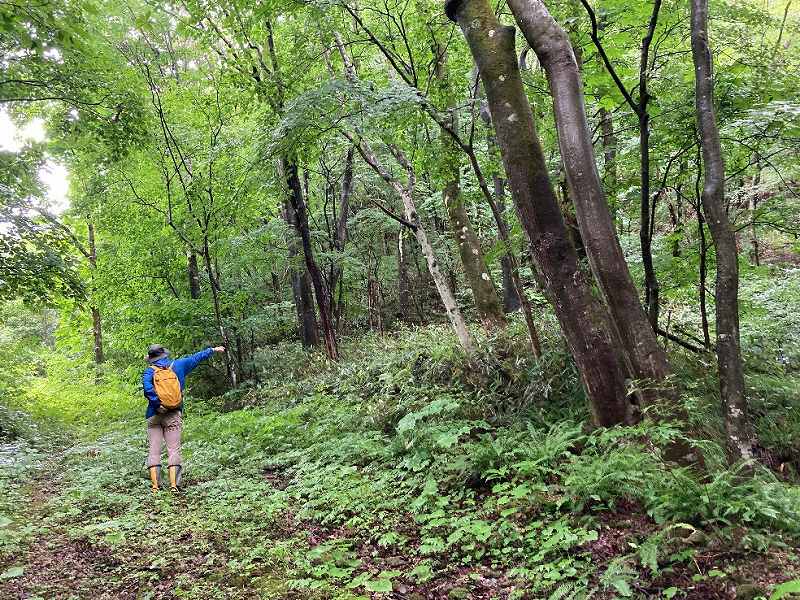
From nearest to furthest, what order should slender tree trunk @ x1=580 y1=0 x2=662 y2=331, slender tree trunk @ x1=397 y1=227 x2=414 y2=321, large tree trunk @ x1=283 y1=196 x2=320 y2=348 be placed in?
slender tree trunk @ x1=580 y1=0 x2=662 y2=331 → large tree trunk @ x1=283 y1=196 x2=320 y2=348 → slender tree trunk @ x1=397 y1=227 x2=414 y2=321

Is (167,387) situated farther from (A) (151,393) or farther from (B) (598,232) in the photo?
(B) (598,232)

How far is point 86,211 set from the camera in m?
15.7

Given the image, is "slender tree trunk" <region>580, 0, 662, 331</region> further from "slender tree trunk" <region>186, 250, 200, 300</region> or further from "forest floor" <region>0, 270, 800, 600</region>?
"slender tree trunk" <region>186, 250, 200, 300</region>

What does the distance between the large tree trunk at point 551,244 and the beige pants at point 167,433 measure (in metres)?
5.54

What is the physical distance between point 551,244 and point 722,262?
53.6 inches

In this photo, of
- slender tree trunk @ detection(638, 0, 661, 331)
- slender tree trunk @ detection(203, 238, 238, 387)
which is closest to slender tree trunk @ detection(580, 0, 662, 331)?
slender tree trunk @ detection(638, 0, 661, 331)

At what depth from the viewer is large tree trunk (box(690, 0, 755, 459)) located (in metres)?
3.98

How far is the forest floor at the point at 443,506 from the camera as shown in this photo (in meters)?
3.27

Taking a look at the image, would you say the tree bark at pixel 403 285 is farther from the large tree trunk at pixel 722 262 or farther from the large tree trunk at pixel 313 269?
the large tree trunk at pixel 722 262

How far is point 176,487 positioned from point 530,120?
622cm

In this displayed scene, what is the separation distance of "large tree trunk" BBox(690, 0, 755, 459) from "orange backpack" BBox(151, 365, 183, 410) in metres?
6.59

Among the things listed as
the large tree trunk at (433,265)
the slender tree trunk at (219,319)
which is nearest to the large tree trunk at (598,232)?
the large tree trunk at (433,265)

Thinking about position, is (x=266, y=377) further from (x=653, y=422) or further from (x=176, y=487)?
(x=653, y=422)

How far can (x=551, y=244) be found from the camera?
443 centimetres
